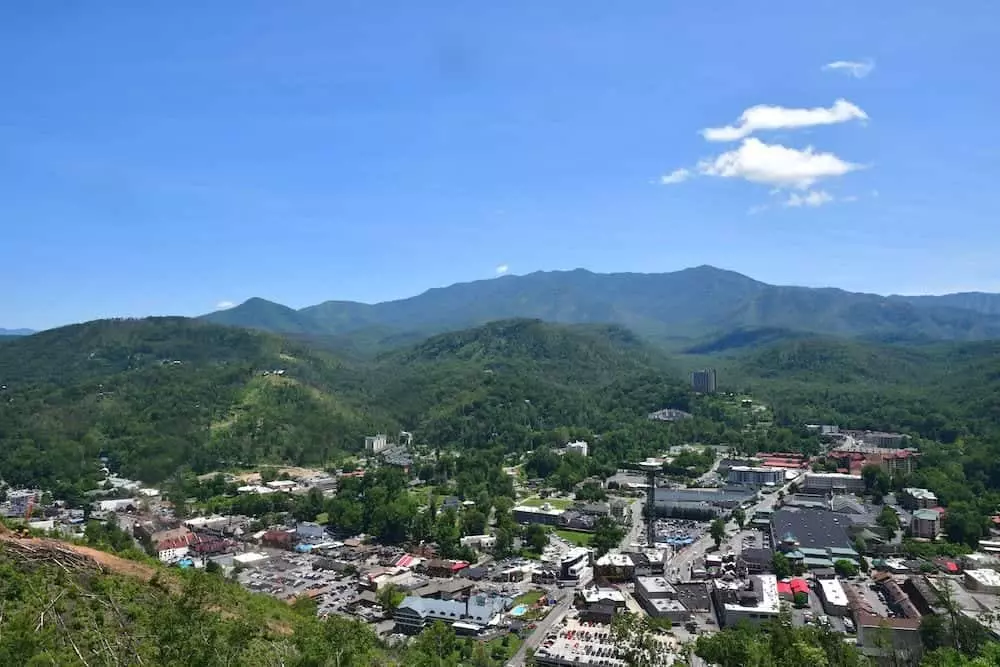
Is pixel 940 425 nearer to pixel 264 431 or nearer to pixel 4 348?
pixel 264 431

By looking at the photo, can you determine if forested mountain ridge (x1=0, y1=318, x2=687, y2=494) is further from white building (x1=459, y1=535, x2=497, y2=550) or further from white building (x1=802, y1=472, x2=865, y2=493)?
white building (x1=802, y1=472, x2=865, y2=493)

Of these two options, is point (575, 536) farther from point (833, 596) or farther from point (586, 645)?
point (586, 645)

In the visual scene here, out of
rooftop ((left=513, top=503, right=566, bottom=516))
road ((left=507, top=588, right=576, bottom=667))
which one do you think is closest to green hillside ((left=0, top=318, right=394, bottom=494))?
rooftop ((left=513, top=503, right=566, bottom=516))

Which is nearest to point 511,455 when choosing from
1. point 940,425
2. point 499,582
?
point 499,582

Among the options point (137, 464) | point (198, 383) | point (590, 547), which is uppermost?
point (198, 383)

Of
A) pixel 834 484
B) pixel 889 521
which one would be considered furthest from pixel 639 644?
pixel 834 484

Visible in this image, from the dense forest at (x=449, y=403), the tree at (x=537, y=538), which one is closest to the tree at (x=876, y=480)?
the dense forest at (x=449, y=403)

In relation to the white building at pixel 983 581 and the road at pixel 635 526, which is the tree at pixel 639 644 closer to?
the white building at pixel 983 581
